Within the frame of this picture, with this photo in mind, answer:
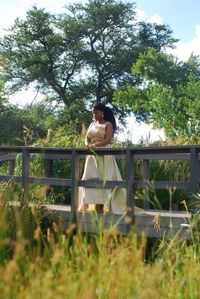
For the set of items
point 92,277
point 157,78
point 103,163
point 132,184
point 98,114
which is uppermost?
point 157,78

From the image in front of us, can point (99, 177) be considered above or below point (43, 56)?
below

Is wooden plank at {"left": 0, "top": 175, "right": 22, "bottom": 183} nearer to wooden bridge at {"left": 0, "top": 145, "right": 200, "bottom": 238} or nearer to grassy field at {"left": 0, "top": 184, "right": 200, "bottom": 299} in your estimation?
wooden bridge at {"left": 0, "top": 145, "right": 200, "bottom": 238}

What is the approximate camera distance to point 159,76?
4144 cm

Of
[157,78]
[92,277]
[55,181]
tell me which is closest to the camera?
[92,277]

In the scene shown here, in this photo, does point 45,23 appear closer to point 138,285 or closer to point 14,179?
point 14,179

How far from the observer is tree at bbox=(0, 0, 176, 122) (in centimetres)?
4578

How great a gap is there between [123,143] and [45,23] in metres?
36.1

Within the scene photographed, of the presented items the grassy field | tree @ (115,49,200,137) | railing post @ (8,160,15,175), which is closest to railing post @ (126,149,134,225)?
the grassy field

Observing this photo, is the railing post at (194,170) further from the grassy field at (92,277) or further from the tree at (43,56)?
the tree at (43,56)

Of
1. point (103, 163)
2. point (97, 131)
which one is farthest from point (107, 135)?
point (103, 163)

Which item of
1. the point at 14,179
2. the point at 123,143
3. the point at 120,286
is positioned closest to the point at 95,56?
the point at 123,143

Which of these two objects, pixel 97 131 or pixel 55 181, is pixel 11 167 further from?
pixel 55 181

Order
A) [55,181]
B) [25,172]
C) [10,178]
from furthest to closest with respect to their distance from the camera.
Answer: [25,172], [10,178], [55,181]

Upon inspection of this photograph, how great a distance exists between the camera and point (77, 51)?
46031 millimetres
